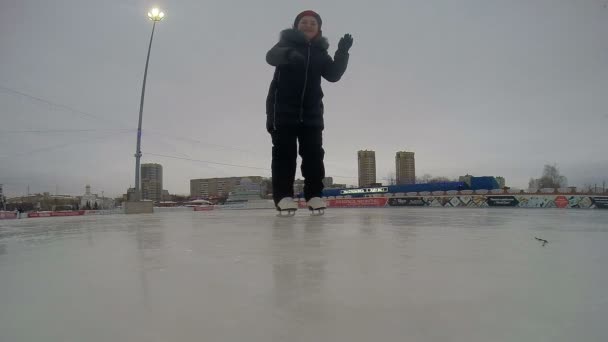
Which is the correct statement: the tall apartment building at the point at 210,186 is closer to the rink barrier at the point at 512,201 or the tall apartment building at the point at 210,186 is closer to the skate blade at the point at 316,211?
the rink barrier at the point at 512,201

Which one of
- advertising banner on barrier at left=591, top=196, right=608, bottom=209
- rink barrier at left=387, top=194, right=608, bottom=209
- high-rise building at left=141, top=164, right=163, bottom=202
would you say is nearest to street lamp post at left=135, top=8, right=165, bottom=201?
rink barrier at left=387, top=194, right=608, bottom=209

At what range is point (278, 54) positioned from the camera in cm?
430

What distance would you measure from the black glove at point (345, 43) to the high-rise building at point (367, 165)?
57.6 metres

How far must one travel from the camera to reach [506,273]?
127cm

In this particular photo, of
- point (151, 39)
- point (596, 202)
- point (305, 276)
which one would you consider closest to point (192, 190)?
point (151, 39)

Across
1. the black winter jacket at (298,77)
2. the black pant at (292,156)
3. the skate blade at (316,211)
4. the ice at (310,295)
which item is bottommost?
the skate blade at (316,211)

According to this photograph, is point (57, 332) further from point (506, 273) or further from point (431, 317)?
point (506, 273)

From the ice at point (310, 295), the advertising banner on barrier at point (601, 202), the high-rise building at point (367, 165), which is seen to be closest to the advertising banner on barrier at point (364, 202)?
the advertising banner on barrier at point (601, 202)

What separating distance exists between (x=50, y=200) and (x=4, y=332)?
231 feet

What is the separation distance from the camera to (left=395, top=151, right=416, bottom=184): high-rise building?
71625 mm

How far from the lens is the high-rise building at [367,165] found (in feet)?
202

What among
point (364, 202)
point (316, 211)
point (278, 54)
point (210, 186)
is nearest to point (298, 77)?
point (278, 54)

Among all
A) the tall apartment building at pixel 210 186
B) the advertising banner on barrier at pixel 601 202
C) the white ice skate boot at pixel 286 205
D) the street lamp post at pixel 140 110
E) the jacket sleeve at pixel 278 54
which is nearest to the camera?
the jacket sleeve at pixel 278 54

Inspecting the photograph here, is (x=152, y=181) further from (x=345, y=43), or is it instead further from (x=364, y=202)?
(x=345, y=43)
